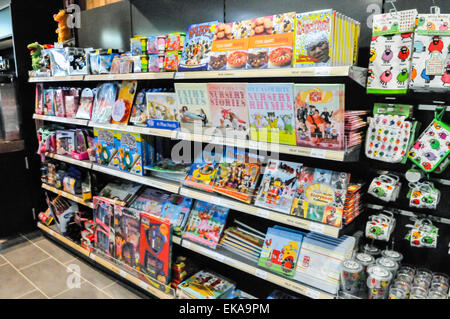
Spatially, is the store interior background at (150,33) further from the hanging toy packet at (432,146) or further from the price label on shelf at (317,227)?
the price label on shelf at (317,227)

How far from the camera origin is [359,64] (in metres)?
1.88

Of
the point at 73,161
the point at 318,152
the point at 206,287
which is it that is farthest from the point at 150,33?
the point at 206,287

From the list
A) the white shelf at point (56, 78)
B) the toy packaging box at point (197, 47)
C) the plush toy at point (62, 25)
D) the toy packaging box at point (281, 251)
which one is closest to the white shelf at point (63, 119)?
the white shelf at point (56, 78)

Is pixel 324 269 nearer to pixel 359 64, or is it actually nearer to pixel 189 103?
pixel 359 64

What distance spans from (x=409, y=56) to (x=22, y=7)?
3.92 m

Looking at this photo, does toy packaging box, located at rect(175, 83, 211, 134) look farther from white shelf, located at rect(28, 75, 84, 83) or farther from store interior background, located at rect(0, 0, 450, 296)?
white shelf, located at rect(28, 75, 84, 83)

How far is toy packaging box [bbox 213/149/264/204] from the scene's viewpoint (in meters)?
2.10

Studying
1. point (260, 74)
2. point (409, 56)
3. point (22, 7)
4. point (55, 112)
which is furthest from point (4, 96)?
point (409, 56)

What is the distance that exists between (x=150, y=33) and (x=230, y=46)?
127cm

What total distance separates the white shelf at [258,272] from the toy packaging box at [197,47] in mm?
1277

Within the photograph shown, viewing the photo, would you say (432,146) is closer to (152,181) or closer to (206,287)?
(206,287)

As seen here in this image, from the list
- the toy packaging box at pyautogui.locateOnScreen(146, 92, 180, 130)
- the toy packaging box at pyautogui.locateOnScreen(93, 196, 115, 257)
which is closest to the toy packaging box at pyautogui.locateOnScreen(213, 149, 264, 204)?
the toy packaging box at pyautogui.locateOnScreen(146, 92, 180, 130)

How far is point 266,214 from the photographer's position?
1910mm

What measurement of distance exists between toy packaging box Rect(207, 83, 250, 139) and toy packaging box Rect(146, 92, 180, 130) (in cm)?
38
